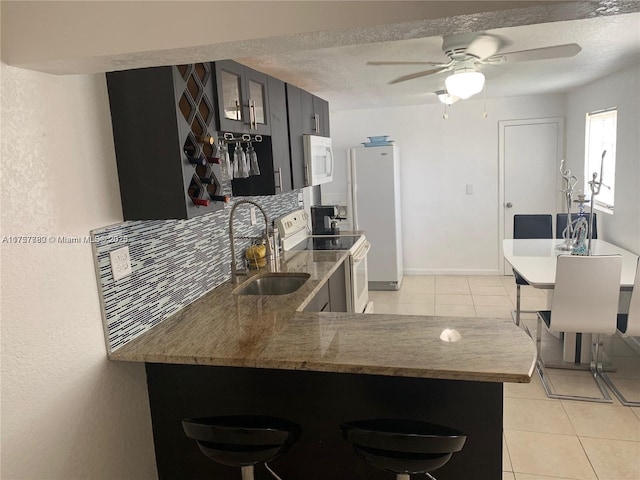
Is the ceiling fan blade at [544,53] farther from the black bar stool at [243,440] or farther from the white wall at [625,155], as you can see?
the black bar stool at [243,440]

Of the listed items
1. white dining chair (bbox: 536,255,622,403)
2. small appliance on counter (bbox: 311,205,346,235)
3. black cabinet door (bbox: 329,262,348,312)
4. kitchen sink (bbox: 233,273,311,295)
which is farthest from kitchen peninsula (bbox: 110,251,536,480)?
small appliance on counter (bbox: 311,205,346,235)

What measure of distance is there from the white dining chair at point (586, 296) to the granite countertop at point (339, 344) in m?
1.27

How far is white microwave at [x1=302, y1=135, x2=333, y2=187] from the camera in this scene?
348cm

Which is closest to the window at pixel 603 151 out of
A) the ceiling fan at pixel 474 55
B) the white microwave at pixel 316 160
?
the ceiling fan at pixel 474 55

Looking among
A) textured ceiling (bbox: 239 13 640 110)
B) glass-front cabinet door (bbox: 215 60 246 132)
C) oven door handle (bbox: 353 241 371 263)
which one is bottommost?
oven door handle (bbox: 353 241 371 263)

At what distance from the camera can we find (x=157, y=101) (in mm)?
1754

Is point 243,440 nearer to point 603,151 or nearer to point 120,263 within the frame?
point 120,263

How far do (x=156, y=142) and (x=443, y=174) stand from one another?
4.65 m

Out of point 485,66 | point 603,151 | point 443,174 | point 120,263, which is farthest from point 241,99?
point 443,174

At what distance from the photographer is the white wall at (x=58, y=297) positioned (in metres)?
1.38

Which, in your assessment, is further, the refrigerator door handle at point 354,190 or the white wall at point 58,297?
the refrigerator door handle at point 354,190

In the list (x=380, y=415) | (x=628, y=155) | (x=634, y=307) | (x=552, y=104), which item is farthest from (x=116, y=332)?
(x=552, y=104)

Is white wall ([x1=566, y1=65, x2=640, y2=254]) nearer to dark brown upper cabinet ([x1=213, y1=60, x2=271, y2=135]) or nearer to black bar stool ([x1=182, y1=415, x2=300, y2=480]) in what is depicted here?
dark brown upper cabinet ([x1=213, y1=60, x2=271, y2=135])

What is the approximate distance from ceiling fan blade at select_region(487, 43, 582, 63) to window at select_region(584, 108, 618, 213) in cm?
160
